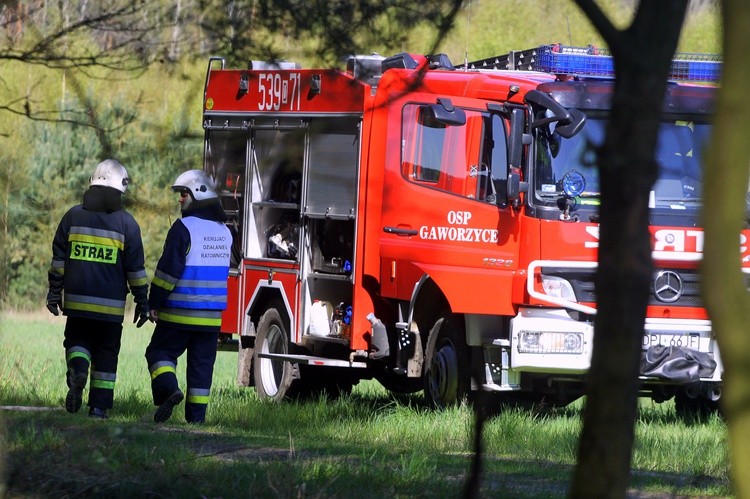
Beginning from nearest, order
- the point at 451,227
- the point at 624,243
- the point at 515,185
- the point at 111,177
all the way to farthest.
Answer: the point at 624,243
the point at 111,177
the point at 515,185
the point at 451,227

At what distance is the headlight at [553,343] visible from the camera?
10.1 m

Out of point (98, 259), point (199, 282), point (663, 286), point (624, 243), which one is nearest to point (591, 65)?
point (663, 286)

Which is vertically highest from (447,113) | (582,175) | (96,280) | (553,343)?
(447,113)

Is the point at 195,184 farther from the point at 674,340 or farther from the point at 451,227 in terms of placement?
the point at 674,340

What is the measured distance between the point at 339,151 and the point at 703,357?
12.0ft

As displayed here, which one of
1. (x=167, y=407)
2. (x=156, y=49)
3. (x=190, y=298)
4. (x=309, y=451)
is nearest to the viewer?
(x=156, y=49)

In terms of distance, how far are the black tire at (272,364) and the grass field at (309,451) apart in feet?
0.73

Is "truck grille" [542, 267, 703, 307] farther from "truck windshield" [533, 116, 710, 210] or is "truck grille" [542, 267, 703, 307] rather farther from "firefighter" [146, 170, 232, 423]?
"firefighter" [146, 170, 232, 423]

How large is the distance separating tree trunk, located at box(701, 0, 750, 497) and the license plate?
7.00 meters

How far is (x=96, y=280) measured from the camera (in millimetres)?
9438

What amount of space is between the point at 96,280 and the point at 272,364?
403 centimetres

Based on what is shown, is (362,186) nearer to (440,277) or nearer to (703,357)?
(440,277)

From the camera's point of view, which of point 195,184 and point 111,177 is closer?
point 111,177

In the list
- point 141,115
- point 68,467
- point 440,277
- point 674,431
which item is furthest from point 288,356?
point 68,467
